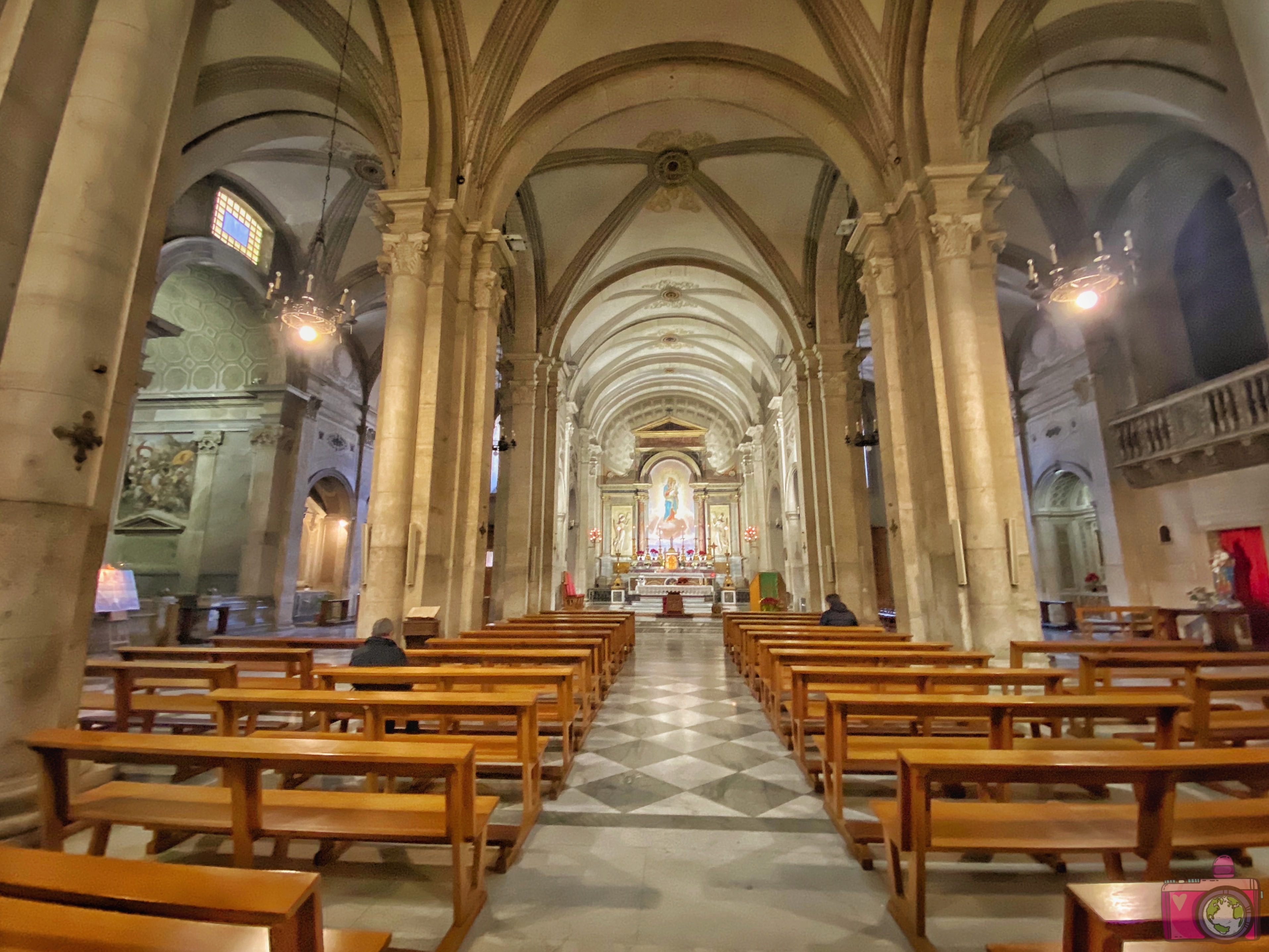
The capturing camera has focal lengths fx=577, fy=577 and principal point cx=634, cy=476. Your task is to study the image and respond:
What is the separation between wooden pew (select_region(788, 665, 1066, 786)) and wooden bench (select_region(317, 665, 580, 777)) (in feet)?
4.49

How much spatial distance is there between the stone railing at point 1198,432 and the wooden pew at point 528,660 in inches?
391

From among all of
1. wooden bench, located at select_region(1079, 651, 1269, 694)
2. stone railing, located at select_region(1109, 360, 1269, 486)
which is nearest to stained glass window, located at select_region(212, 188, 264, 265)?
wooden bench, located at select_region(1079, 651, 1269, 694)

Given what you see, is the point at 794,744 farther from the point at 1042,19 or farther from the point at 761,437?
the point at 761,437

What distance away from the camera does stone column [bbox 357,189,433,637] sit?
6.11 metres

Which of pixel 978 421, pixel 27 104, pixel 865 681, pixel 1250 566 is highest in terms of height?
pixel 27 104

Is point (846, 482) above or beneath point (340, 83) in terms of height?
beneath

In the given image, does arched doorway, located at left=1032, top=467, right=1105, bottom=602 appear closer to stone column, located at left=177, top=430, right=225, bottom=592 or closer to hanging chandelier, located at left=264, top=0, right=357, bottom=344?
hanging chandelier, located at left=264, top=0, right=357, bottom=344

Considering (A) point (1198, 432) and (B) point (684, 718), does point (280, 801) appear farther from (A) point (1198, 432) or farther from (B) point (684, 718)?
(A) point (1198, 432)

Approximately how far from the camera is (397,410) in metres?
6.45

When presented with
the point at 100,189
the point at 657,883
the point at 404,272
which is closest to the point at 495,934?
the point at 657,883

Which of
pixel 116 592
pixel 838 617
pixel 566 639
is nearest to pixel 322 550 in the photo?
pixel 116 592

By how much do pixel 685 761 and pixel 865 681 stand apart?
1327 millimetres

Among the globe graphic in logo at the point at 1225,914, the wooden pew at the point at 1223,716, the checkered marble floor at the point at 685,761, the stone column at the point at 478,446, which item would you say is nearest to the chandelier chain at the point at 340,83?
the stone column at the point at 478,446

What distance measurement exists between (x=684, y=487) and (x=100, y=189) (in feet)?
81.9
